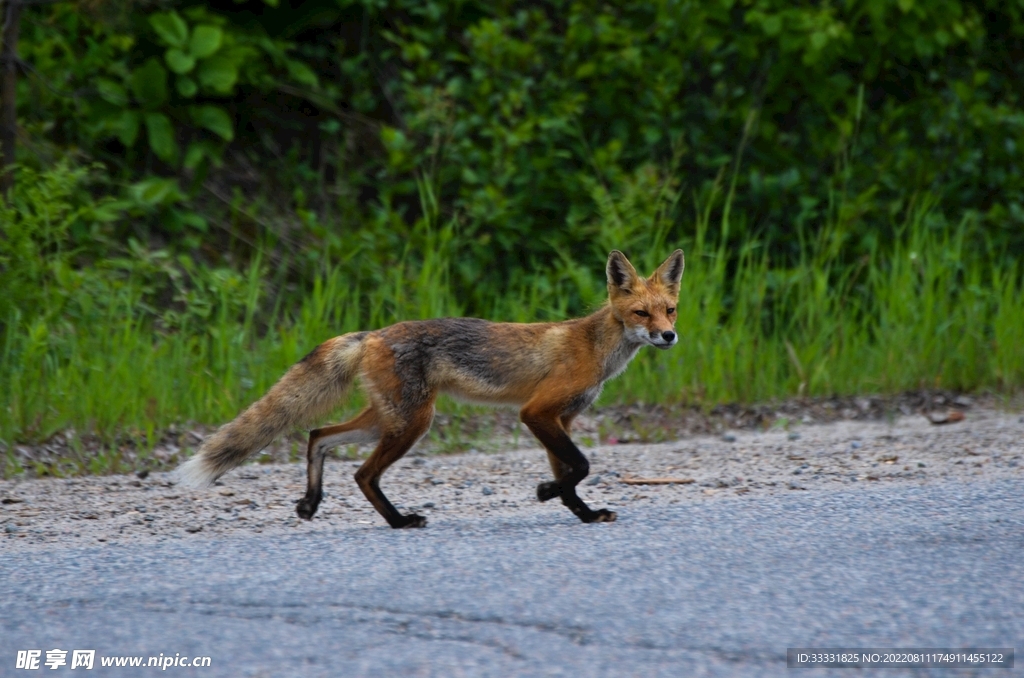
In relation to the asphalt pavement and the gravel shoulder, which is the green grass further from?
the asphalt pavement

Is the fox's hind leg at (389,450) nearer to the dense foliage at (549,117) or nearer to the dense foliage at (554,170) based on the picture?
the dense foliage at (554,170)

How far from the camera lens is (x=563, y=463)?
4.89 m

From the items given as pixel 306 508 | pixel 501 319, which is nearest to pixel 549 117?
pixel 501 319

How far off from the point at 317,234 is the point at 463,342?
4558 millimetres

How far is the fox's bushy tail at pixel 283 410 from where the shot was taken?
15.3 feet

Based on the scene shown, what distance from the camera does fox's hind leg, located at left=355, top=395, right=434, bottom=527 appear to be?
182 inches

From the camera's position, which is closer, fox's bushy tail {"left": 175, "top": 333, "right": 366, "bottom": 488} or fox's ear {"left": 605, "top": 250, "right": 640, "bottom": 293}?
fox's bushy tail {"left": 175, "top": 333, "right": 366, "bottom": 488}

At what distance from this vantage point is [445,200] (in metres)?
10.3

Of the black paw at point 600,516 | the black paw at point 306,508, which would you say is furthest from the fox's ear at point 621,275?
the black paw at point 306,508

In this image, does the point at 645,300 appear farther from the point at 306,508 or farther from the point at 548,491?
the point at 306,508

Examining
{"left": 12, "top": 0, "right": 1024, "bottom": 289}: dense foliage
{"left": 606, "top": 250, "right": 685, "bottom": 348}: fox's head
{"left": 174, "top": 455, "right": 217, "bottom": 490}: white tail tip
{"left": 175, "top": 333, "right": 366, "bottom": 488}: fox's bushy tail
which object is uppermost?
{"left": 12, "top": 0, "right": 1024, "bottom": 289}: dense foliage

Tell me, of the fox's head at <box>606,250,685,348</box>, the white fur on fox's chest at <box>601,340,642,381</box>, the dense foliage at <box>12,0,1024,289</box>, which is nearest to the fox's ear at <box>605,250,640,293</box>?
the fox's head at <box>606,250,685,348</box>

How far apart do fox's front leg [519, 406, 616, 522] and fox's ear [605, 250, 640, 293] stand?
91cm

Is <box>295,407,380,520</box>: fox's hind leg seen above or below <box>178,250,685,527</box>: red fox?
below
